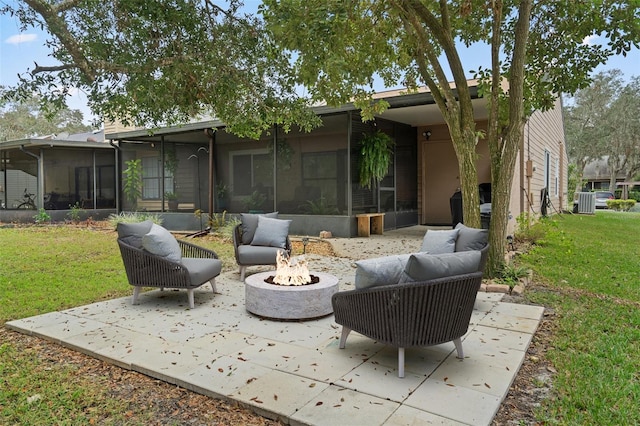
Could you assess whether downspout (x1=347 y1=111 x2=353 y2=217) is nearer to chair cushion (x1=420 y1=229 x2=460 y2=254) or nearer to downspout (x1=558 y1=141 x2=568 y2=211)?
chair cushion (x1=420 y1=229 x2=460 y2=254)

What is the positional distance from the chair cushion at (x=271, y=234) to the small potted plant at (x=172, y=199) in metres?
7.01

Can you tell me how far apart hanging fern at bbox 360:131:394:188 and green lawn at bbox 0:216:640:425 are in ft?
11.2

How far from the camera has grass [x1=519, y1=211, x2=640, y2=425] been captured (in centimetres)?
247

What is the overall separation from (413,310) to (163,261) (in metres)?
2.75

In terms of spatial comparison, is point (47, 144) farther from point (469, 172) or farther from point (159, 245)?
point (469, 172)

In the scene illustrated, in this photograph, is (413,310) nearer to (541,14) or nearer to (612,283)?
(612,283)

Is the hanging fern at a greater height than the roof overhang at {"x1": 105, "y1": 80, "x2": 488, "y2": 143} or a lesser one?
lesser

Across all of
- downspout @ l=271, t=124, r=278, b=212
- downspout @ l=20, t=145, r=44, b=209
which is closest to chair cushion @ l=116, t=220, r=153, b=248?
downspout @ l=271, t=124, r=278, b=212

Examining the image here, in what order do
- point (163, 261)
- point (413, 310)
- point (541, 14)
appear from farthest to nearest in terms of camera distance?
point (541, 14), point (163, 261), point (413, 310)

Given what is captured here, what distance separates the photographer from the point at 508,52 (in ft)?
22.0

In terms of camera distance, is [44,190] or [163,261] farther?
[44,190]

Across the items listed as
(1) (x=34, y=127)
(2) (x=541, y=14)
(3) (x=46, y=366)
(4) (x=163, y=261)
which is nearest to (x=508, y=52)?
(2) (x=541, y=14)

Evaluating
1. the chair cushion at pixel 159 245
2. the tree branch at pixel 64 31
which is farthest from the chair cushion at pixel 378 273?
the tree branch at pixel 64 31

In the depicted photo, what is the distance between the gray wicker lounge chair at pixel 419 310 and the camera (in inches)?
107
